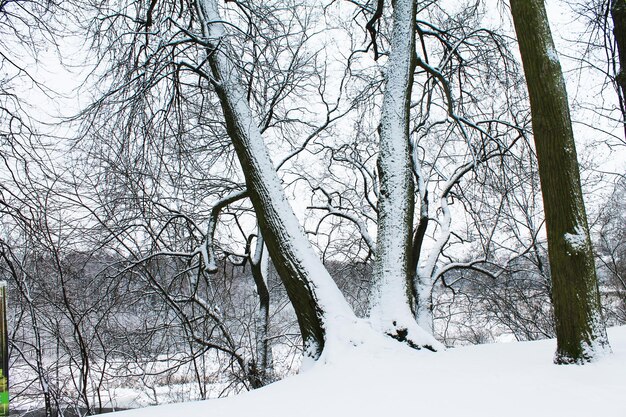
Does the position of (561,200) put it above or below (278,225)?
below

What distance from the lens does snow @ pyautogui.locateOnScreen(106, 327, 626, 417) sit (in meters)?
2.60

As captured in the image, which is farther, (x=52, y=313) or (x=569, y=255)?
(x=52, y=313)

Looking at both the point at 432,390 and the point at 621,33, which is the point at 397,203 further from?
the point at 621,33

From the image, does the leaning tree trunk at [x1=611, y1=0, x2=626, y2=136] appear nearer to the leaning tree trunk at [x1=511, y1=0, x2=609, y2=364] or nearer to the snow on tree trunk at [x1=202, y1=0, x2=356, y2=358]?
the leaning tree trunk at [x1=511, y1=0, x2=609, y2=364]

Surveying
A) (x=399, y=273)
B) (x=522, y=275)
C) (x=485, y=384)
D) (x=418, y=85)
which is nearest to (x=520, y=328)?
(x=522, y=275)

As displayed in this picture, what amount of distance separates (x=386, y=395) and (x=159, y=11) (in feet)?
18.1

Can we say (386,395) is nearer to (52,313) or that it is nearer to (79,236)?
(79,236)

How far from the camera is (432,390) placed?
294 centimetres

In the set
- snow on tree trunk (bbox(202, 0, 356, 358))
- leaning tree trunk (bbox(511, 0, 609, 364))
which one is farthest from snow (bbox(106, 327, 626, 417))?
snow on tree trunk (bbox(202, 0, 356, 358))

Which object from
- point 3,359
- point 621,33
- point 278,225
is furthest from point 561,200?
point 3,359

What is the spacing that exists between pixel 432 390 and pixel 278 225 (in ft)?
8.14

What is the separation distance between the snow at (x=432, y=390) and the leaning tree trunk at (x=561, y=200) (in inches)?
9.7

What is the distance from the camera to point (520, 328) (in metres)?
13.1

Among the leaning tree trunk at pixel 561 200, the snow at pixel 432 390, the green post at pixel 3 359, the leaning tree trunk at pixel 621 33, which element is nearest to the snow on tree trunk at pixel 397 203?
the snow at pixel 432 390
